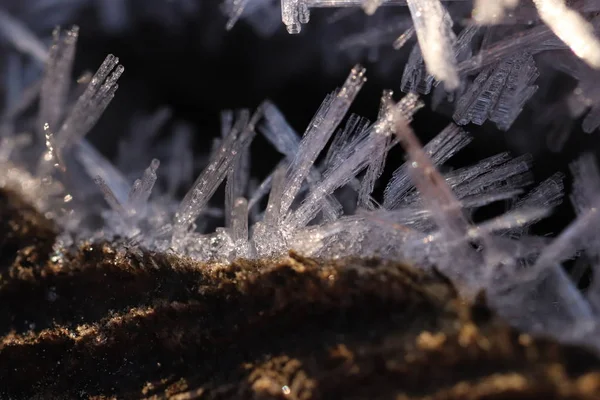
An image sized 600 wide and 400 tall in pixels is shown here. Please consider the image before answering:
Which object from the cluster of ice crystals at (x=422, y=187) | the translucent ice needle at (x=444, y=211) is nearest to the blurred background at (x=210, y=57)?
the cluster of ice crystals at (x=422, y=187)

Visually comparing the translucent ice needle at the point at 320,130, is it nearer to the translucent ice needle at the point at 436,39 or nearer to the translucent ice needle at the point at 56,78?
the translucent ice needle at the point at 436,39

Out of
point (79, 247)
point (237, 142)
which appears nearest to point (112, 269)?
point (79, 247)

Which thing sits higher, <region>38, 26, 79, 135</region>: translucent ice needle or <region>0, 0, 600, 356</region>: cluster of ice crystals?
<region>38, 26, 79, 135</region>: translucent ice needle

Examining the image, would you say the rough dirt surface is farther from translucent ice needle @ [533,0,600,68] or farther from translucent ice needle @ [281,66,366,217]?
translucent ice needle @ [533,0,600,68]

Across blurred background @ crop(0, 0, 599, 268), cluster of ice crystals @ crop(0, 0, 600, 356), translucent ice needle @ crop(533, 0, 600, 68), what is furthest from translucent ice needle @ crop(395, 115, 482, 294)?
blurred background @ crop(0, 0, 599, 268)

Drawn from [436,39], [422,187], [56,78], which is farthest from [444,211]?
A: [56,78]

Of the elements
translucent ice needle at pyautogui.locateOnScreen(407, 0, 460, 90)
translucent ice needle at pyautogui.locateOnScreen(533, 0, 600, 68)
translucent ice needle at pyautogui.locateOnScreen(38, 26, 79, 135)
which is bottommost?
translucent ice needle at pyautogui.locateOnScreen(533, 0, 600, 68)

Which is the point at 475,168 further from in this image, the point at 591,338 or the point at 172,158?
the point at 172,158

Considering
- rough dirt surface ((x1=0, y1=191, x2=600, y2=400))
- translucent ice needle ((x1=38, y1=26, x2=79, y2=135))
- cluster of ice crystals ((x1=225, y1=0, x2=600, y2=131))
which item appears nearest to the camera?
rough dirt surface ((x1=0, y1=191, x2=600, y2=400))
